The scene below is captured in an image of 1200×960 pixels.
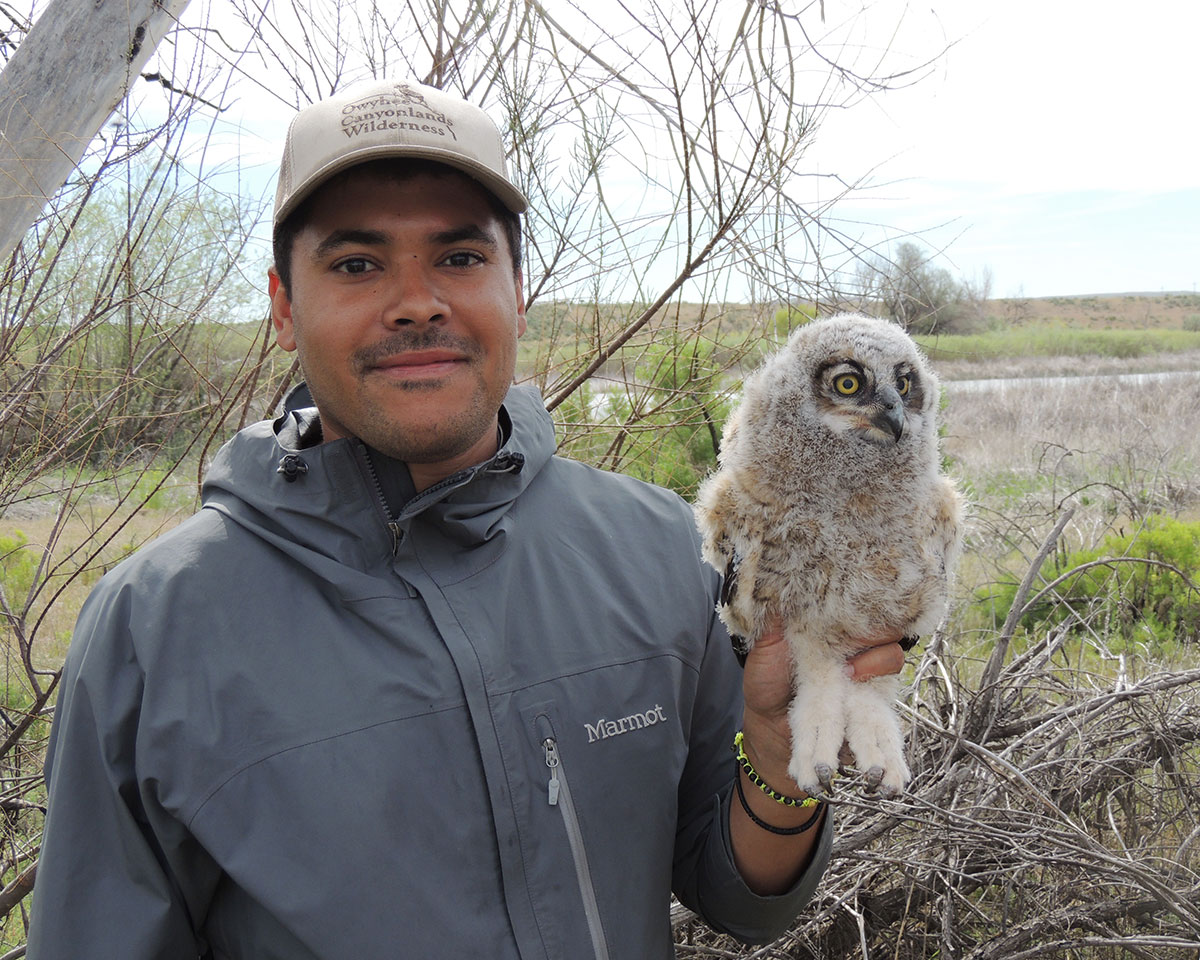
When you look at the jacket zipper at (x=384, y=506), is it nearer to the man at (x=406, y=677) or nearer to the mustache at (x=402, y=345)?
the man at (x=406, y=677)

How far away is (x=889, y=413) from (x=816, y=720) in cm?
60

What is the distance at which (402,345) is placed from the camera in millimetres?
1739

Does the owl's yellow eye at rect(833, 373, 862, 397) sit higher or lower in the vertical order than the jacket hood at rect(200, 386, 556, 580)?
higher

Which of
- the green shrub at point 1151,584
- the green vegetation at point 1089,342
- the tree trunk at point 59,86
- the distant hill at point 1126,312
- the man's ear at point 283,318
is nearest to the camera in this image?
the man's ear at point 283,318

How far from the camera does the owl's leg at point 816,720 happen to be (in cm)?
159

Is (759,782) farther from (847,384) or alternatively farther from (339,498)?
(339,498)

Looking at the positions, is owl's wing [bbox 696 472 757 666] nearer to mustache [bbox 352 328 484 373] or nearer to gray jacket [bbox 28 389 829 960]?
gray jacket [bbox 28 389 829 960]

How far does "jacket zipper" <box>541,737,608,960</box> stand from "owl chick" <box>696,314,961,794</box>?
0.42 meters

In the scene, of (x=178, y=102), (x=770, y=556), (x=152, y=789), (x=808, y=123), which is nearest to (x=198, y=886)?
Result: (x=152, y=789)

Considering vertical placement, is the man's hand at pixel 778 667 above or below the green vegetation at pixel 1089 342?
below

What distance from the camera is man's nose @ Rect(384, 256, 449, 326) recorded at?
1729 mm

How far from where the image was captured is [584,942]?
5.14ft

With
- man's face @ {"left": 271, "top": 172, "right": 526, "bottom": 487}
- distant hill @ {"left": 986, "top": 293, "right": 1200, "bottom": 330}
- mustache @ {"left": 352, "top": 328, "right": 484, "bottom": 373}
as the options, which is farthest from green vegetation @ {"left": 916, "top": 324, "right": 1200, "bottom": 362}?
mustache @ {"left": 352, "top": 328, "right": 484, "bottom": 373}

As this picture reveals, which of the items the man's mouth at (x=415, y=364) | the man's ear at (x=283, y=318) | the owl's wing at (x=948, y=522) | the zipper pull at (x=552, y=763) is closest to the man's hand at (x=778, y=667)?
the owl's wing at (x=948, y=522)
